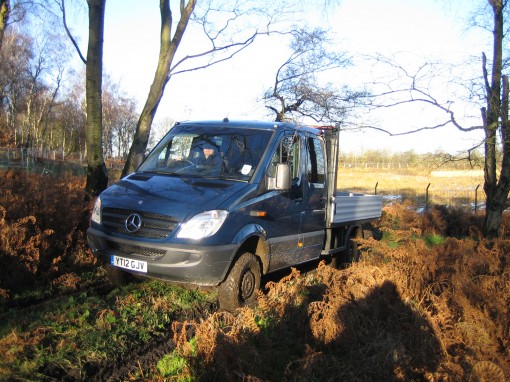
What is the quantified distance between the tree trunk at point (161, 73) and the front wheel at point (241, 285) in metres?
5.27

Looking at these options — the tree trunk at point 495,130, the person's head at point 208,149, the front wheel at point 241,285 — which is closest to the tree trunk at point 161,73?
the person's head at point 208,149

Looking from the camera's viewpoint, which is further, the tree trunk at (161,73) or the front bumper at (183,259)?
the tree trunk at (161,73)

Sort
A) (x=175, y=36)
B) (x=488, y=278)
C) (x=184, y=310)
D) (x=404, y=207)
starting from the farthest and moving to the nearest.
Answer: (x=404, y=207)
(x=175, y=36)
(x=184, y=310)
(x=488, y=278)

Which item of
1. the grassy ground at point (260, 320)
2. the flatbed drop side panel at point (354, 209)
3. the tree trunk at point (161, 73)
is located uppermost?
the tree trunk at point (161, 73)

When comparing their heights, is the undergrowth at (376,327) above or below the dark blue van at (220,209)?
below

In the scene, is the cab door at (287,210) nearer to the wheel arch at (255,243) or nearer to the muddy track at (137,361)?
the wheel arch at (255,243)

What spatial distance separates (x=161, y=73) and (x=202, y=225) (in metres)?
6.27

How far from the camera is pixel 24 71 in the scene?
5038 centimetres

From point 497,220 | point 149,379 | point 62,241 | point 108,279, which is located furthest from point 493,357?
point 497,220

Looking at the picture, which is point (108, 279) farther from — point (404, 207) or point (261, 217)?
point (404, 207)

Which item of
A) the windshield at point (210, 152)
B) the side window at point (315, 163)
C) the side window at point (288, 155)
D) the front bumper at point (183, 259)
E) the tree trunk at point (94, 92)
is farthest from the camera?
the tree trunk at point (94, 92)

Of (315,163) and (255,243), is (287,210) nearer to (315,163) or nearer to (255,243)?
(255,243)

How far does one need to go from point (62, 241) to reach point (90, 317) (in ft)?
6.70

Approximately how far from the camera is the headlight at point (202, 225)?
15.0ft
